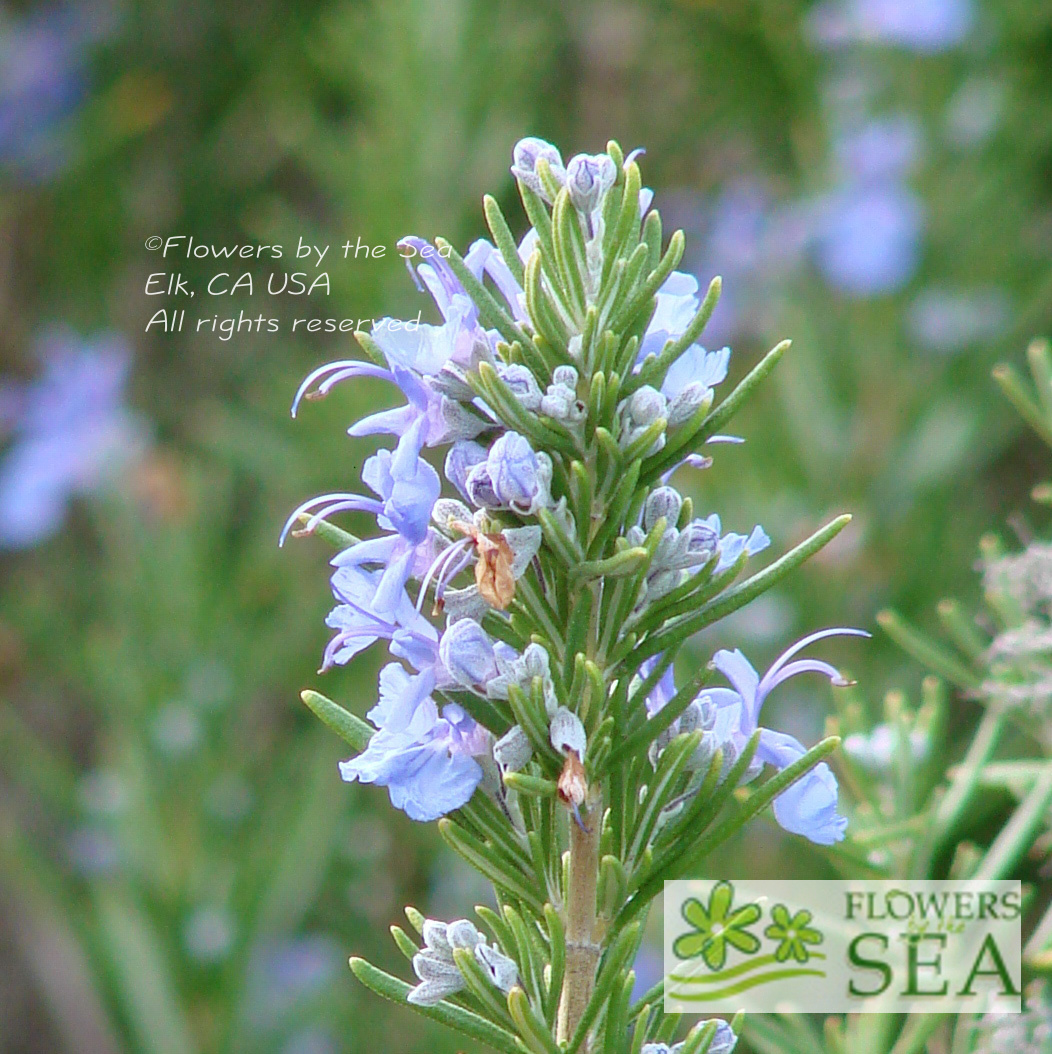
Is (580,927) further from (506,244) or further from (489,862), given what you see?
(506,244)

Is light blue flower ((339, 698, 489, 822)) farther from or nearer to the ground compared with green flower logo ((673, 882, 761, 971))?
farther from the ground

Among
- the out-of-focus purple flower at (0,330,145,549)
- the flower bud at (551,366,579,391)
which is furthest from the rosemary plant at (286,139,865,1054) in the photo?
the out-of-focus purple flower at (0,330,145,549)

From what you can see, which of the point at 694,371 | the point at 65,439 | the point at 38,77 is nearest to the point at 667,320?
the point at 694,371

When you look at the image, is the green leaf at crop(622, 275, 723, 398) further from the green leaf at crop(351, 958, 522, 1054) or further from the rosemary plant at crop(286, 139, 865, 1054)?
the green leaf at crop(351, 958, 522, 1054)

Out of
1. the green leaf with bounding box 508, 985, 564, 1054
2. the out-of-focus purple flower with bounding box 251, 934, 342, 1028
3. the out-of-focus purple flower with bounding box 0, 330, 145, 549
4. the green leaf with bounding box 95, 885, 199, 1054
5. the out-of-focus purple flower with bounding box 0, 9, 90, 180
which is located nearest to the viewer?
the green leaf with bounding box 508, 985, 564, 1054

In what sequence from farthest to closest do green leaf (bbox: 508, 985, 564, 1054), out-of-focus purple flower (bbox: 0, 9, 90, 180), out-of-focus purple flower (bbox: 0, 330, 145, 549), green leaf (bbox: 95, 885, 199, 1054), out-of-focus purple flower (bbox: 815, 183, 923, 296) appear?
1. out-of-focus purple flower (bbox: 0, 9, 90, 180)
2. out-of-focus purple flower (bbox: 0, 330, 145, 549)
3. out-of-focus purple flower (bbox: 815, 183, 923, 296)
4. green leaf (bbox: 95, 885, 199, 1054)
5. green leaf (bbox: 508, 985, 564, 1054)
